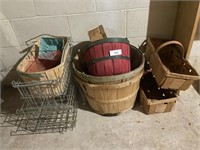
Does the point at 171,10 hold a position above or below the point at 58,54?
above

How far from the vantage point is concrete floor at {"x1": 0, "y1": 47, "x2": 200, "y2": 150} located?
4.23 ft

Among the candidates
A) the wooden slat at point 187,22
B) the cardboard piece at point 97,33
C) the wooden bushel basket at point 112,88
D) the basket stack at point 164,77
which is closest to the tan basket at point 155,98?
the basket stack at point 164,77

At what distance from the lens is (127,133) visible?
1.36 metres

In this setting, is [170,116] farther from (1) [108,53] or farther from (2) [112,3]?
(2) [112,3]

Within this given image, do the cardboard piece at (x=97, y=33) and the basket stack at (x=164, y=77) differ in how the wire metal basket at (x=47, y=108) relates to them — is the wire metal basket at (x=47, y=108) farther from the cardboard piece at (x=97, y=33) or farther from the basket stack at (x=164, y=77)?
the basket stack at (x=164, y=77)

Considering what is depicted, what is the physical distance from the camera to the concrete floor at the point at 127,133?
1288mm

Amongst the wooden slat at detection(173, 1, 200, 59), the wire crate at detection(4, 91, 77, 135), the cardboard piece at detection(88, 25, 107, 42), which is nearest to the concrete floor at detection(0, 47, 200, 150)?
the wire crate at detection(4, 91, 77, 135)

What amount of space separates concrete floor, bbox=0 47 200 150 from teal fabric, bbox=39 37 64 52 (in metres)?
0.56

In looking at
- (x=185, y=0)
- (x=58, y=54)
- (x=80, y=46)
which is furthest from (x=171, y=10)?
(x=58, y=54)

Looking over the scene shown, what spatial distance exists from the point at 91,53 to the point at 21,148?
0.81 m

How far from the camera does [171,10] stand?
1.46 metres

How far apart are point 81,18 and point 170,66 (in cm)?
80

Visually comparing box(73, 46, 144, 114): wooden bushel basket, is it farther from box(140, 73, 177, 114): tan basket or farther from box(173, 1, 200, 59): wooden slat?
box(173, 1, 200, 59): wooden slat

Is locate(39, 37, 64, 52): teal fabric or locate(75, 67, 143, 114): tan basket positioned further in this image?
locate(39, 37, 64, 52): teal fabric
